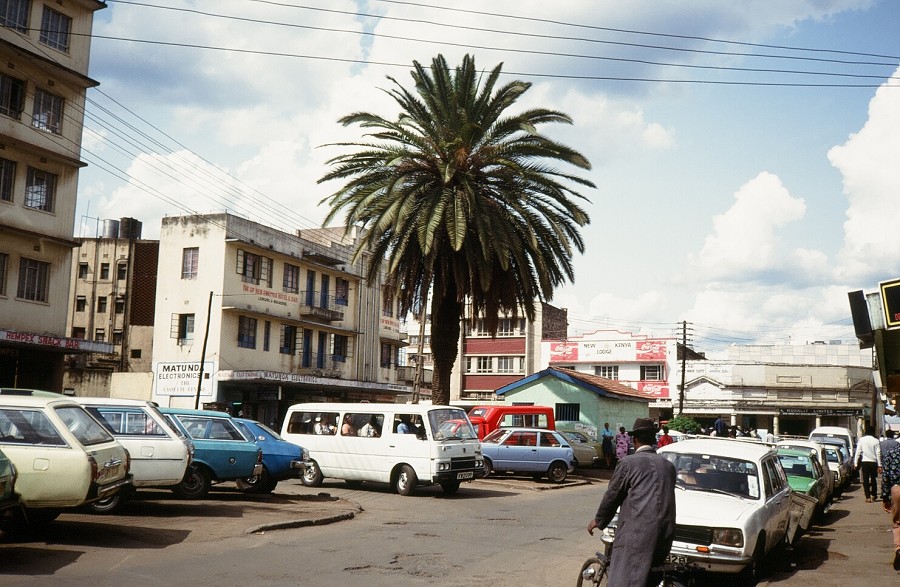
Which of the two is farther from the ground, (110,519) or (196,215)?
(196,215)

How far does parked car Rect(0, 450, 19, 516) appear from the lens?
30.4 ft

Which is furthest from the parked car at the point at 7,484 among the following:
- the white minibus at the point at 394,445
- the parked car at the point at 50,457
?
the white minibus at the point at 394,445

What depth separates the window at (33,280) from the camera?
29109 mm

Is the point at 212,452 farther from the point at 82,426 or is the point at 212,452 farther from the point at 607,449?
the point at 607,449

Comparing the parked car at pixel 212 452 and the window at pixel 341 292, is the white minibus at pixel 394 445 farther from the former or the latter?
the window at pixel 341 292

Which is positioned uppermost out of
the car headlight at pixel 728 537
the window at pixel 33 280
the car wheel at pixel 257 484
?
the window at pixel 33 280

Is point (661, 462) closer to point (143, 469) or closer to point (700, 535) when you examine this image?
point (700, 535)

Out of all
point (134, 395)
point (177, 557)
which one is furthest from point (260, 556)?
point (134, 395)

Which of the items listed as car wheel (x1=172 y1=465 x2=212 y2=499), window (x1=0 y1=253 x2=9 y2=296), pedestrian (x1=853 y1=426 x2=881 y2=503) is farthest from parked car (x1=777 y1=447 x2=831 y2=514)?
window (x1=0 y1=253 x2=9 y2=296)

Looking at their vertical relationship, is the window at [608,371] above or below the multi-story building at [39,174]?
below

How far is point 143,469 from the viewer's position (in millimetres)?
14352

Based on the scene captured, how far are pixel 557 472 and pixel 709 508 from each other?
16568 millimetres

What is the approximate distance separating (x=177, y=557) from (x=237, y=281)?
32.8 m

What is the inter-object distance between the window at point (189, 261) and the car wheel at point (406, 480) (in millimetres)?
25038
